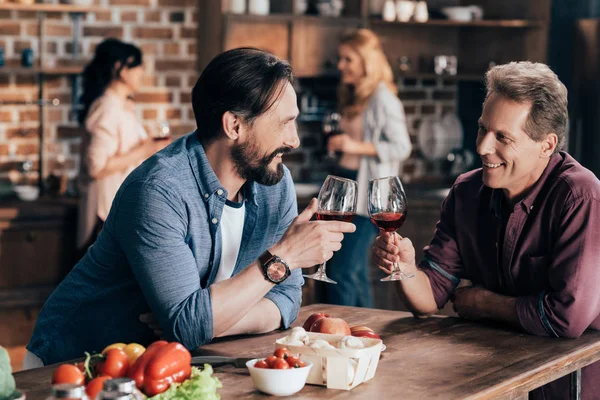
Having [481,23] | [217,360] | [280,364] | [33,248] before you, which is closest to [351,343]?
[280,364]

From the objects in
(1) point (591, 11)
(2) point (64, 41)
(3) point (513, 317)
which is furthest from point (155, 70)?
(3) point (513, 317)

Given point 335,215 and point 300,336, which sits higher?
point 335,215

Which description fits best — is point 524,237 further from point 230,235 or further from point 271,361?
point 271,361

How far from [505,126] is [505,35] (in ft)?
11.9

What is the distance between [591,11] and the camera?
18.3 feet

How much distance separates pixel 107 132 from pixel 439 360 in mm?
2766

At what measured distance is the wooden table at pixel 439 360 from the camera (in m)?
1.87

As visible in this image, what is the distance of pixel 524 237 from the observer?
2.52 meters

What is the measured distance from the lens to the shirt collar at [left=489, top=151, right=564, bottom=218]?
2.52 m

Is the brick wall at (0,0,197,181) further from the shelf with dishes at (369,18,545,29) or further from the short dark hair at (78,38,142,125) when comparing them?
the shelf with dishes at (369,18,545,29)

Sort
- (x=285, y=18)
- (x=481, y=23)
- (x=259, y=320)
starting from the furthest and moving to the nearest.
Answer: (x=481, y=23)
(x=285, y=18)
(x=259, y=320)

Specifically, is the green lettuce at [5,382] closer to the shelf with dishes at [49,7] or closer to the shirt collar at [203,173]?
the shirt collar at [203,173]

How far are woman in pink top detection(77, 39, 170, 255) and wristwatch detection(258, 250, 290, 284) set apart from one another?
236cm

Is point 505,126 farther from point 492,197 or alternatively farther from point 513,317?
point 513,317
